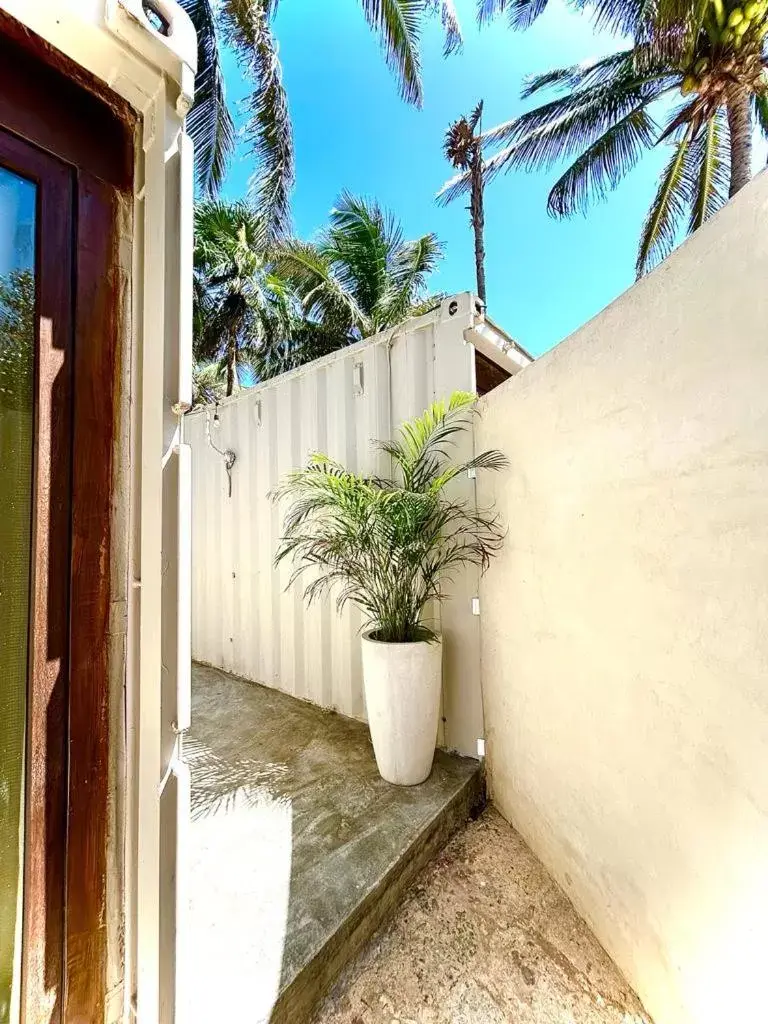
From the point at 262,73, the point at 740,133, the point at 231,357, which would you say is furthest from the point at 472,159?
the point at 231,357

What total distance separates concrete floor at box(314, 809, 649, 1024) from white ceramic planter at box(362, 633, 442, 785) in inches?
15.9

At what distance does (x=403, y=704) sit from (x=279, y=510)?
1.78m

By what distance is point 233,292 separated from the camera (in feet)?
26.4

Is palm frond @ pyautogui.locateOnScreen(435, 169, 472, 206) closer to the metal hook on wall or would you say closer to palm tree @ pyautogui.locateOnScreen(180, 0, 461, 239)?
palm tree @ pyautogui.locateOnScreen(180, 0, 461, 239)

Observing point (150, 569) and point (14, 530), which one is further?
point (150, 569)

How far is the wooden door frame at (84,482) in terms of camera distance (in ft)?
2.44

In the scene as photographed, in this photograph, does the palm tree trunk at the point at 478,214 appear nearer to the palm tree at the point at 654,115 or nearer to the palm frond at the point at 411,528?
the palm tree at the point at 654,115

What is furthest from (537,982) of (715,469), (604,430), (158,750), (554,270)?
(554,270)

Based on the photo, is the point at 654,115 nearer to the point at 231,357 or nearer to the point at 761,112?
the point at 761,112

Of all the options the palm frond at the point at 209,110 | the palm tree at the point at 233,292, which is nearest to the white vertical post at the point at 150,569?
the palm frond at the point at 209,110

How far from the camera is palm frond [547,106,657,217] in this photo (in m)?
5.77

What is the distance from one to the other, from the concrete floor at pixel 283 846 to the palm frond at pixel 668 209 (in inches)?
282

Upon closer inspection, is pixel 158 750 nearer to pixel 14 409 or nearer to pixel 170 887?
pixel 170 887

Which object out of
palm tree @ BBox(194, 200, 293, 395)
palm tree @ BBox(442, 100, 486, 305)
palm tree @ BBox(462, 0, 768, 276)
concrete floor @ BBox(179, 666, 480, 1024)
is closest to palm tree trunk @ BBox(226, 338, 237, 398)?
palm tree @ BBox(194, 200, 293, 395)
